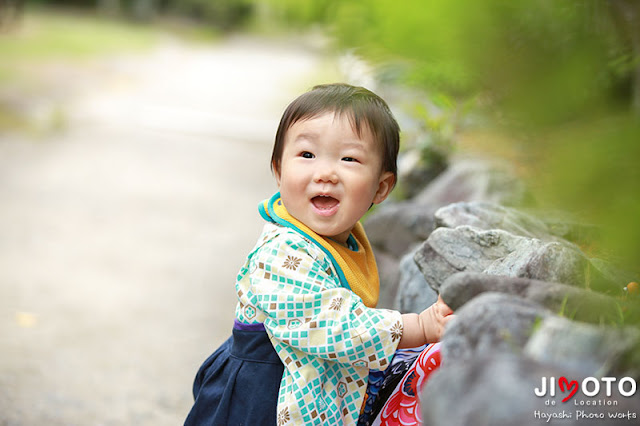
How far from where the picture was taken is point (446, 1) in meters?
0.80

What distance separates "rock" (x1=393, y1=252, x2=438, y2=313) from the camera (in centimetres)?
216

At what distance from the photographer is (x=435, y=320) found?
146 centimetres

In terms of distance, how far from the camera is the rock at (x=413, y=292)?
2.16 metres

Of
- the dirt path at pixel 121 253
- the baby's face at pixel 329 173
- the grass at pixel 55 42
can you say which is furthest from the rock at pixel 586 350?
the grass at pixel 55 42

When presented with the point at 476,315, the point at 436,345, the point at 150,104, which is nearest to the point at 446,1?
the point at 476,315

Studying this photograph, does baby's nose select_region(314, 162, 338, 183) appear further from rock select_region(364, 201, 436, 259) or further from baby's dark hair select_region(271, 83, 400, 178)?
rock select_region(364, 201, 436, 259)

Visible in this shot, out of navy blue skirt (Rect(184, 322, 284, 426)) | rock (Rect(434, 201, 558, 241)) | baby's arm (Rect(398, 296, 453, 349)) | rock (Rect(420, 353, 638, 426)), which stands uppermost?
rock (Rect(434, 201, 558, 241))

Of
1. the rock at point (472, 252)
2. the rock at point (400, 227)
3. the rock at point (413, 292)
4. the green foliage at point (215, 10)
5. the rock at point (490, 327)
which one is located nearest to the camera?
the rock at point (490, 327)

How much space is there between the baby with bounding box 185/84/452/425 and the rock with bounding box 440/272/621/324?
0.64 feet

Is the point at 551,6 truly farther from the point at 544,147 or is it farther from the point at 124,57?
the point at 124,57

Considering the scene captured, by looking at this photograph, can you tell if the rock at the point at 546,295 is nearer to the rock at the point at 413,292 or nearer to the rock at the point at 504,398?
the rock at the point at 504,398

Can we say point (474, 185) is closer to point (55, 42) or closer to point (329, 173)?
point (329, 173)

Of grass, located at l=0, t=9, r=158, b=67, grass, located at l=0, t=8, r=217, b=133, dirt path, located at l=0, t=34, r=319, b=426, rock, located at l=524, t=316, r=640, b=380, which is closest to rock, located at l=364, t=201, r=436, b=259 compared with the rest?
dirt path, located at l=0, t=34, r=319, b=426

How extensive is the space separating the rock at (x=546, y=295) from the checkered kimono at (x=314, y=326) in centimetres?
26
